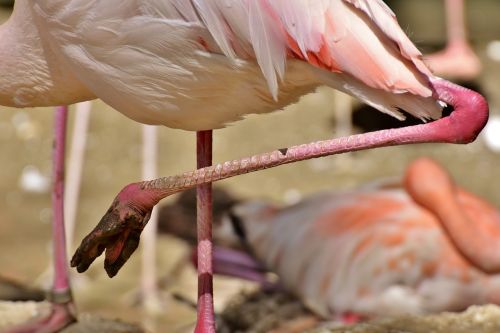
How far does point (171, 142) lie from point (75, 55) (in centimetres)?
261

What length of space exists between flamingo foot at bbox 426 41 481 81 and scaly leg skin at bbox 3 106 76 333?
8.44 feet

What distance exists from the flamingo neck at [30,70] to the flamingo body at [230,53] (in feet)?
0.31

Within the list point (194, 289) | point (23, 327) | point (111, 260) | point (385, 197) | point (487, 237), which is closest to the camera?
point (111, 260)

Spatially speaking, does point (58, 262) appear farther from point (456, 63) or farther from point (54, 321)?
point (456, 63)

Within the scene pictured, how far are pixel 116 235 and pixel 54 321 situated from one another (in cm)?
43

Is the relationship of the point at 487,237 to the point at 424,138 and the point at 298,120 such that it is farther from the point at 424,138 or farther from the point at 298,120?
the point at 298,120

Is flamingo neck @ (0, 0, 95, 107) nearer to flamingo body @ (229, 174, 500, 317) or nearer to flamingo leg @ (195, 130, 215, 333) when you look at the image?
flamingo leg @ (195, 130, 215, 333)

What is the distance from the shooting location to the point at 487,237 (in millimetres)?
2449

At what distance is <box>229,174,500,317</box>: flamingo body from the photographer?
2521mm

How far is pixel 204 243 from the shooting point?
1.63 metres

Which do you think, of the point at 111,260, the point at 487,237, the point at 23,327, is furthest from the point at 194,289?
the point at 111,260

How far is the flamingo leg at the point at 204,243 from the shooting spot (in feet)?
5.30

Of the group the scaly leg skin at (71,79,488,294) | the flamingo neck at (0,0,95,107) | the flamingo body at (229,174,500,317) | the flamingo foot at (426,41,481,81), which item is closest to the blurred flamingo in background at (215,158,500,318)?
the flamingo body at (229,174,500,317)

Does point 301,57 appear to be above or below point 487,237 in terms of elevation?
above
